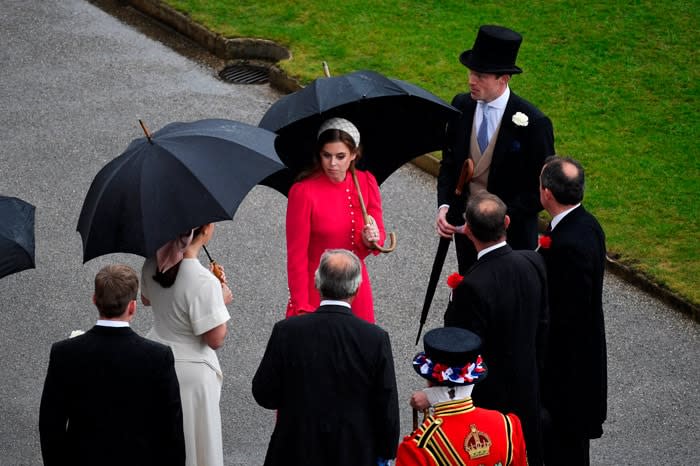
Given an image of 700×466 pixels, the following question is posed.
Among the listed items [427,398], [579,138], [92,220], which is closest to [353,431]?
[427,398]

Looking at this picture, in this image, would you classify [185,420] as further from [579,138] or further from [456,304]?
[579,138]

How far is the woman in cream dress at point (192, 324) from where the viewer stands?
6191 millimetres

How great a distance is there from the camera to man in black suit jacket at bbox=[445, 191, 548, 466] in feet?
20.2

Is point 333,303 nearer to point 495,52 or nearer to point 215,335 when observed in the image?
point 215,335

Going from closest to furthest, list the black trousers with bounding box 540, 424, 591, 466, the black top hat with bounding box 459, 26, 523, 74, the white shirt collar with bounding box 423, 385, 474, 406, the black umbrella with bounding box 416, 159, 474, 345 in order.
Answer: the white shirt collar with bounding box 423, 385, 474, 406 < the black trousers with bounding box 540, 424, 591, 466 < the black top hat with bounding box 459, 26, 523, 74 < the black umbrella with bounding box 416, 159, 474, 345

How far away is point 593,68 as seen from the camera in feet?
40.3

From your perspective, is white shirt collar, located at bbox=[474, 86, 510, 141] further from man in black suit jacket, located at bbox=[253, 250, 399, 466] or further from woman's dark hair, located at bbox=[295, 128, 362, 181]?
man in black suit jacket, located at bbox=[253, 250, 399, 466]

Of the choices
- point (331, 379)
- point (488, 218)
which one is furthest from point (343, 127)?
point (331, 379)

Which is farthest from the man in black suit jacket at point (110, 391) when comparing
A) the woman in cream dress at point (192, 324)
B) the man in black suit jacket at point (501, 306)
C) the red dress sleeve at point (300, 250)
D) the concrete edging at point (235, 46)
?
the concrete edging at point (235, 46)

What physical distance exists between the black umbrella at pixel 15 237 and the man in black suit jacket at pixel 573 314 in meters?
2.81

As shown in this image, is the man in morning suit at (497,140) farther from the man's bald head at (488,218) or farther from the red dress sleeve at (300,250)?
the man's bald head at (488,218)

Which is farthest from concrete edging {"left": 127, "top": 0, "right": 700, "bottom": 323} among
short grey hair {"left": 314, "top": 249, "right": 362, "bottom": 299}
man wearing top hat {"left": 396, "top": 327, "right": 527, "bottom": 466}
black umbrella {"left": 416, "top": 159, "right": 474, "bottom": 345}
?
man wearing top hat {"left": 396, "top": 327, "right": 527, "bottom": 466}

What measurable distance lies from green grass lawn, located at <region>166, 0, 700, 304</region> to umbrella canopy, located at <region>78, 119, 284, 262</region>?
13.7 feet

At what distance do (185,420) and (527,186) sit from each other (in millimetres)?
2882
